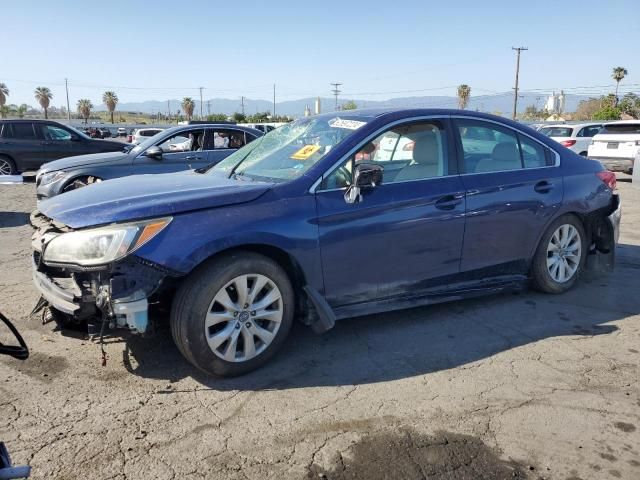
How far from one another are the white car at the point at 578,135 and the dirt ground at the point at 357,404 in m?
15.1

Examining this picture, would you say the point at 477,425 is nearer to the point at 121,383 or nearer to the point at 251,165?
the point at 121,383

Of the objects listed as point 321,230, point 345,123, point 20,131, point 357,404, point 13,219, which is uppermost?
point 345,123

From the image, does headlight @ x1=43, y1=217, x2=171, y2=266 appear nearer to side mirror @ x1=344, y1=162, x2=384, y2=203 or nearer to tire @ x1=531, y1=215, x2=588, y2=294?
side mirror @ x1=344, y1=162, x2=384, y2=203

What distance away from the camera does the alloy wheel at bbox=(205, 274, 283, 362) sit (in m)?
3.34

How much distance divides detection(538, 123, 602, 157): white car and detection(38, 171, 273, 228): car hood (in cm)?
1611

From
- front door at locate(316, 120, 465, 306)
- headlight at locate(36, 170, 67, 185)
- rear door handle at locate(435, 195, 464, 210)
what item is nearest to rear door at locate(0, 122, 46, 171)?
headlight at locate(36, 170, 67, 185)

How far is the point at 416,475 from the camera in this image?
2.57 metres

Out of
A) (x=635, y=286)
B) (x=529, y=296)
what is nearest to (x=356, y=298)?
(x=529, y=296)

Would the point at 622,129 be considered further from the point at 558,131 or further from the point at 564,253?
the point at 564,253

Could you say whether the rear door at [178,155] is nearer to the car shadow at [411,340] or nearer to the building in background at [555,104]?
the car shadow at [411,340]

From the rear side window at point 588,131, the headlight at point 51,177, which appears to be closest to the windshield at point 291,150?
the headlight at point 51,177

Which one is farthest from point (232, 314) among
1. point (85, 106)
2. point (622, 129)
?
point (85, 106)

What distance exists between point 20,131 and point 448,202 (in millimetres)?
13424

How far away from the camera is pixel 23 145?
14.0 meters
